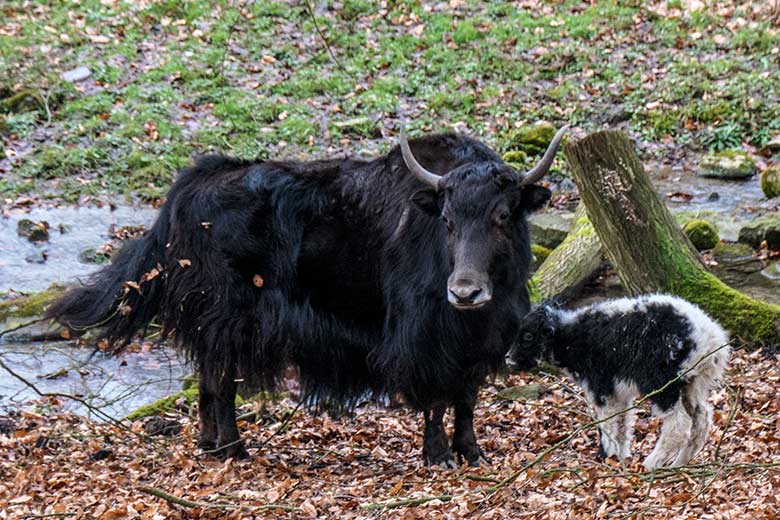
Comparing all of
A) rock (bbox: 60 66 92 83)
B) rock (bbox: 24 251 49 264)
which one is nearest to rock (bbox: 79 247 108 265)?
rock (bbox: 24 251 49 264)

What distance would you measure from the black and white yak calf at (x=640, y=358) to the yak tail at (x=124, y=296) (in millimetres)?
2695

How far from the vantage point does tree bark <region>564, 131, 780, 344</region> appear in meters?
8.32

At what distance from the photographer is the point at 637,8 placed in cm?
1888

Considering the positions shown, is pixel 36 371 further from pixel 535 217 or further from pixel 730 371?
pixel 730 371

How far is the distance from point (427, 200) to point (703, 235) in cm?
502

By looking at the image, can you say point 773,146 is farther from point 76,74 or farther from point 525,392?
point 76,74

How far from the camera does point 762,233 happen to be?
1124cm

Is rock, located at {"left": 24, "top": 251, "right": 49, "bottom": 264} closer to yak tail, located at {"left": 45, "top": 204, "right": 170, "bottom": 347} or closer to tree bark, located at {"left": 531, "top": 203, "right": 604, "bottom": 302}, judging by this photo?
yak tail, located at {"left": 45, "top": 204, "right": 170, "bottom": 347}

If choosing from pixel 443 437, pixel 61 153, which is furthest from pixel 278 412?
pixel 61 153

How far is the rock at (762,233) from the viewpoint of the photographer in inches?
440

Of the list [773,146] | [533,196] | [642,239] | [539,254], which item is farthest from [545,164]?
[773,146]

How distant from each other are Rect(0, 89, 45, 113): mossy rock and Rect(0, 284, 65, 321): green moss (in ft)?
21.9

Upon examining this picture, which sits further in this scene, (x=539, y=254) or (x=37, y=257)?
(x=37, y=257)

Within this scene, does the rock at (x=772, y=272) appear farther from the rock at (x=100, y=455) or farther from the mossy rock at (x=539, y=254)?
the rock at (x=100, y=455)
